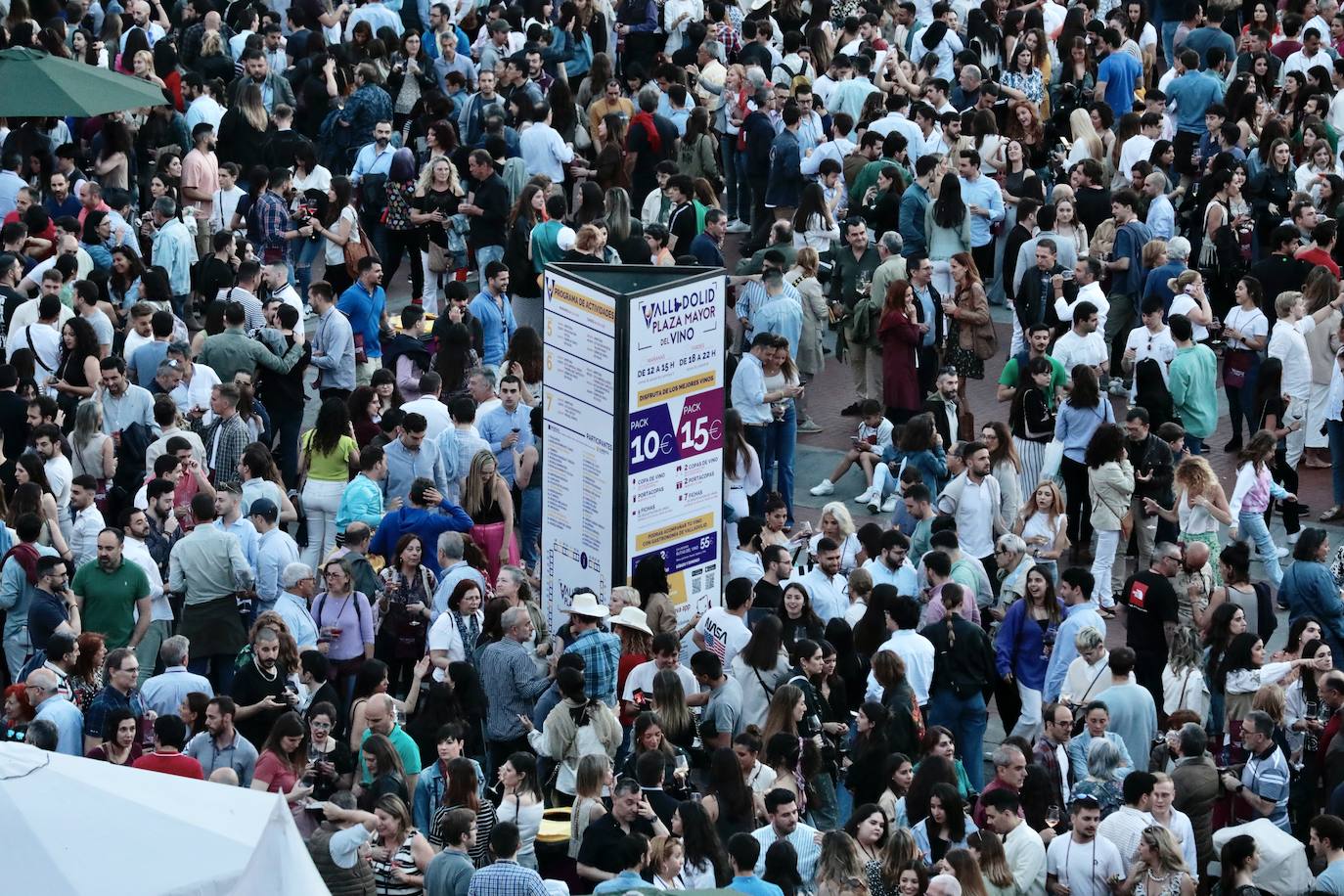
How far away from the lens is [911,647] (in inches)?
521

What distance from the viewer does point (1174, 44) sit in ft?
84.6

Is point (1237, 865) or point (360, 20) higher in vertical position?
point (360, 20)

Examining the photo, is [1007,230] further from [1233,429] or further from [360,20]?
[360,20]

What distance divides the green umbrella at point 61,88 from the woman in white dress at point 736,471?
557 centimetres

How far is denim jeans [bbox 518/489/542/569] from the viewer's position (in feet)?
52.2

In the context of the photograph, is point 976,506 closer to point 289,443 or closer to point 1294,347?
point 1294,347

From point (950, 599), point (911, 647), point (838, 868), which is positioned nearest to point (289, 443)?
point (950, 599)

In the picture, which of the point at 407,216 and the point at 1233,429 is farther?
the point at 407,216

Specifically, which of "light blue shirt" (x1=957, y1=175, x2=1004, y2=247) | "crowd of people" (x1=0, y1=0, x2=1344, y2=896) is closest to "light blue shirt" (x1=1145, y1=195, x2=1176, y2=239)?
"crowd of people" (x1=0, y1=0, x2=1344, y2=896)

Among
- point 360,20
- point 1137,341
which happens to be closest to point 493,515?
point 1137,341

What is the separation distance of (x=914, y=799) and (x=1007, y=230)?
31.7ft

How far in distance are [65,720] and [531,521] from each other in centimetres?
433

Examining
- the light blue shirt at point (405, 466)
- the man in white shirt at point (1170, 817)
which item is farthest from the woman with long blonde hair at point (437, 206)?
the man in white shirt at point (1170, 817)

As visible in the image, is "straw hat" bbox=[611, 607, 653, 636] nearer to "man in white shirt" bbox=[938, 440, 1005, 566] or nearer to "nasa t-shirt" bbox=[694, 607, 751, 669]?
"nasa t-shirt" bbox=[694, 607, 751, 669]
